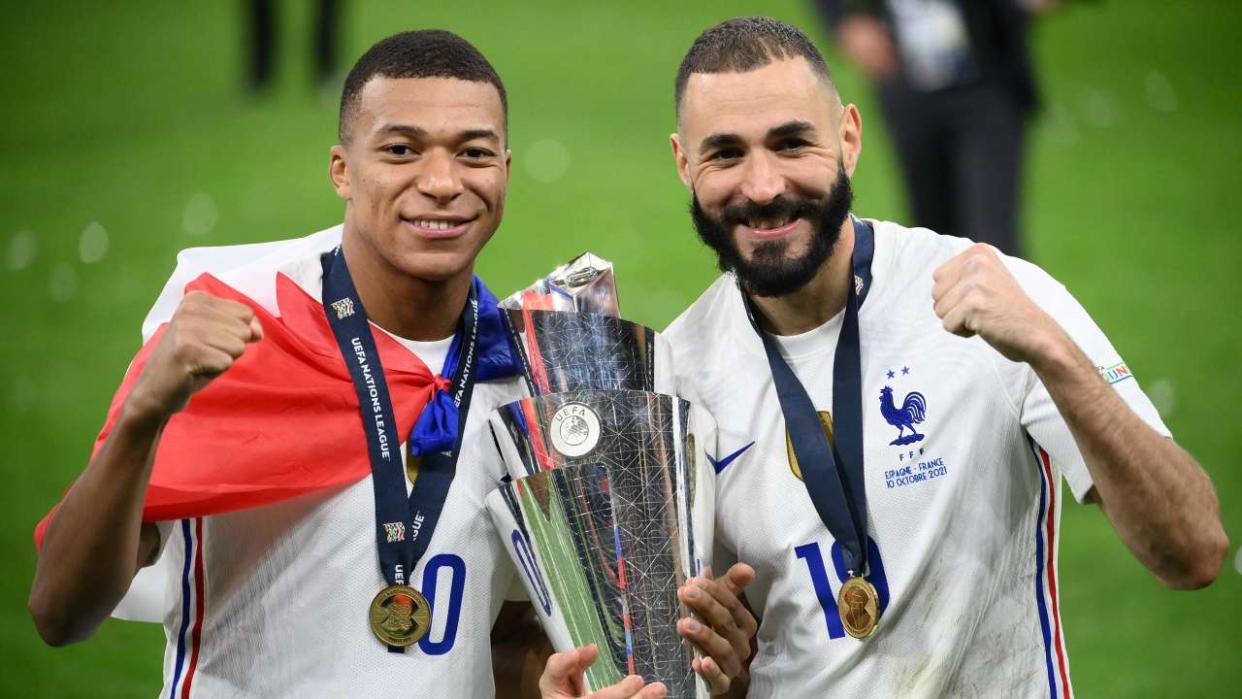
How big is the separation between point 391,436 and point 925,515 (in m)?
0.95

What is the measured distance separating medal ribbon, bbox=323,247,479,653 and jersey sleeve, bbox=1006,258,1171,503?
1006 mm

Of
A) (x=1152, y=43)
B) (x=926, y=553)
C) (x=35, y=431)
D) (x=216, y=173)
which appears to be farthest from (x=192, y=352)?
(x=1152, y=43)

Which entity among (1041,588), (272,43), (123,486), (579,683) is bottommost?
(579,683)

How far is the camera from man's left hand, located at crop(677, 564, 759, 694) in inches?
100.0

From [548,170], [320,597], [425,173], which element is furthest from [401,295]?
[548,170]

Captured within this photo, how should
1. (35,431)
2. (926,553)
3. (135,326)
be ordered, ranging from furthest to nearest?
(135,326), (35,431), (926,553)

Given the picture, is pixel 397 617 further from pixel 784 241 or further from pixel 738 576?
pixel 784 241

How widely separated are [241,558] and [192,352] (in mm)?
585

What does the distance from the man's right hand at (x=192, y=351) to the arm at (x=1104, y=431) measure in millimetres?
1069

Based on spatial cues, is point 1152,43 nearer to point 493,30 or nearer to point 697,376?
point 493,30

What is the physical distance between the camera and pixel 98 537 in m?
2.41

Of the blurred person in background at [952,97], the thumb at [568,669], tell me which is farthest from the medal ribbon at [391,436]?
the blurred person in background at [952,97]

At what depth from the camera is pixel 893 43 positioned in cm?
637

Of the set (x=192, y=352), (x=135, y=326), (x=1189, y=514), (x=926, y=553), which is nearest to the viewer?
(x=192, y=352)
